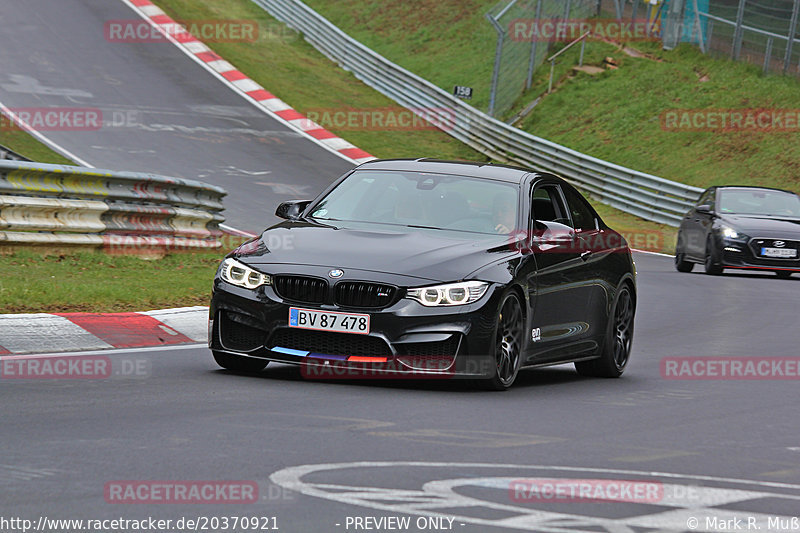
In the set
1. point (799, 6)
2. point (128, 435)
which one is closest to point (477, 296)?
point (128, 435)

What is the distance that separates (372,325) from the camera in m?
8.80

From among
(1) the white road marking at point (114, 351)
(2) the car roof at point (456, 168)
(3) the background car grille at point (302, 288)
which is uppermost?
(2) the car roof at point (456, 168)

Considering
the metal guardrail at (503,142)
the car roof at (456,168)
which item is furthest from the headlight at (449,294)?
the metal guardrail at (503,142)

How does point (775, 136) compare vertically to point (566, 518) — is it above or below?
above

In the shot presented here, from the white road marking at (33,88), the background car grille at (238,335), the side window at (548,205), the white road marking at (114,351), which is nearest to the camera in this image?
the background car grille at (238,335)

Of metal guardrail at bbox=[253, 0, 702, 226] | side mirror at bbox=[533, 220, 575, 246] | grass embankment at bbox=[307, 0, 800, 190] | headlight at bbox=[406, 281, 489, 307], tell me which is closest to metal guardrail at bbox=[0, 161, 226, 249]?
side mirror at bbox=[533, 220, 575, 246]

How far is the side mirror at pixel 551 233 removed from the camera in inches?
393

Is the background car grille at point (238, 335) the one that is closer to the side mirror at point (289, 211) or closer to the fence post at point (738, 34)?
the side mirror at point (289, 211)

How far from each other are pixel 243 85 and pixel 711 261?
18.6m

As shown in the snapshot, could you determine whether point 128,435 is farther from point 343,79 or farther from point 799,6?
point 343,79

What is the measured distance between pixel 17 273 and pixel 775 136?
82.8 ft

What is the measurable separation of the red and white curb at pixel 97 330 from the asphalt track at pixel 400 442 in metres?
0.43

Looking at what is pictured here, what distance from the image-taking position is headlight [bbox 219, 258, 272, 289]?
9.11 m

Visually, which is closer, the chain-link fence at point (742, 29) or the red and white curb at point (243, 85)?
the red and white curb at point (243, 85)
